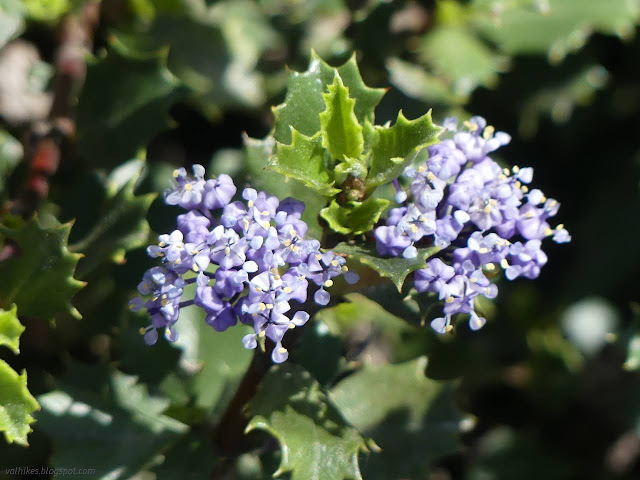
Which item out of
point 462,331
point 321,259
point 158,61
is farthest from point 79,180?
point 462,331

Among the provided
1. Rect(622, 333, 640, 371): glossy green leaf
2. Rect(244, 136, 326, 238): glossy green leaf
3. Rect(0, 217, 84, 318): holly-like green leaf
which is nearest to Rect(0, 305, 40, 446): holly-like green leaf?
Rect(0, 217, 84, 318): holly-like green leaf

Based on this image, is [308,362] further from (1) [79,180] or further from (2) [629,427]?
(2) [629,427]

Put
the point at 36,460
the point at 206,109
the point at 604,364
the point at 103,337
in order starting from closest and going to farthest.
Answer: the point at 36,460 < the point at 103,337 < the point at 206,109 < the point at 604,364

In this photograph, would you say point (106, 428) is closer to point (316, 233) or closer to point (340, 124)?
point (316, 233)

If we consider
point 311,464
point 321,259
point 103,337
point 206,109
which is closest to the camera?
point 321,259

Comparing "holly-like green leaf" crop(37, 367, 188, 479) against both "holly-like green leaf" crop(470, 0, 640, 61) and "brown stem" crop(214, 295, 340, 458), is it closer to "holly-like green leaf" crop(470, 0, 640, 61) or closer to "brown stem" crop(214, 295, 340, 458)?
"brown stem" crop(214, 295, 340, 458)

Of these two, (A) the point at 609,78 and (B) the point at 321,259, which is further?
(A) the point at 609,78
